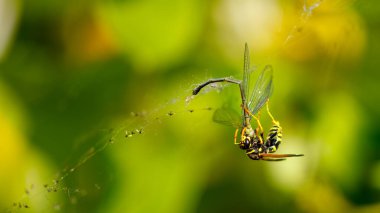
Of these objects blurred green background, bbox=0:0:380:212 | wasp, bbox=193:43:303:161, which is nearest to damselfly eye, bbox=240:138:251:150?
wasp, bbox=193:43:303:161

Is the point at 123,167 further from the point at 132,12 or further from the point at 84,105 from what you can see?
the point at 132,12

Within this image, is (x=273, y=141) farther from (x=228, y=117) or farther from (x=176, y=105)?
(x=176, y=105)

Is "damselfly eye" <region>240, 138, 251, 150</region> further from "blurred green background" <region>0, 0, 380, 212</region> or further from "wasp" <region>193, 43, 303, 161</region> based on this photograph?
"blurred green background" <region>0, 0, 380, 212</region>

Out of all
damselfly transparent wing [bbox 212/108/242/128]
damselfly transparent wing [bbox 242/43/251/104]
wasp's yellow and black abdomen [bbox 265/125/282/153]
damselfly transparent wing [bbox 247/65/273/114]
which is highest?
damselfly transparent wing [bbox 242/43/251/104]

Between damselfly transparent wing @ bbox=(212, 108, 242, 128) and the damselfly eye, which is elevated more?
damselfly transparent wing @ bbox=(212, 108, 242, 128)

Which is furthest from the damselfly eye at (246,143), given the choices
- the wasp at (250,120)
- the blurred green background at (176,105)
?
the blurred green background at (176,105)

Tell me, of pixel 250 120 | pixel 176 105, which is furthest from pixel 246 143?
pixel 176 105
